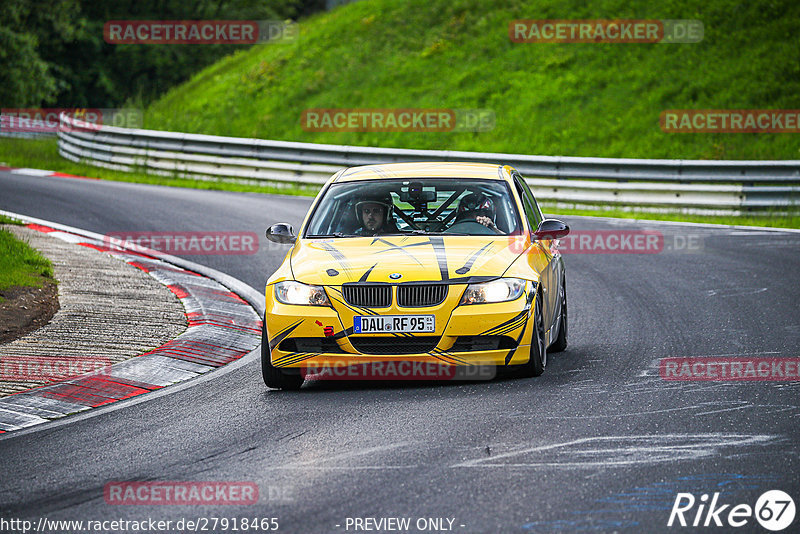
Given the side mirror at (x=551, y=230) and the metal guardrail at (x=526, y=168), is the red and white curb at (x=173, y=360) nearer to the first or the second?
the side mirror at (x=551, y=230)

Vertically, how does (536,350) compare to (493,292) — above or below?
below

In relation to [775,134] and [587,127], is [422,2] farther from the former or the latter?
[775,134]

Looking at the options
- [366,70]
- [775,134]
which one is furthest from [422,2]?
[775,134]

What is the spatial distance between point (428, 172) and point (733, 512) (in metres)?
4.97

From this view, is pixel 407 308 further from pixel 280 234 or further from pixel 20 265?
pixel 20 265

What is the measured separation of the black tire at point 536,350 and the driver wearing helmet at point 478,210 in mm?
999

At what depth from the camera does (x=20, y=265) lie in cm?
1245

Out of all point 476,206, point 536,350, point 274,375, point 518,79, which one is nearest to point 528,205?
point 476,206

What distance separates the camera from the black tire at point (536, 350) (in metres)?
8.20

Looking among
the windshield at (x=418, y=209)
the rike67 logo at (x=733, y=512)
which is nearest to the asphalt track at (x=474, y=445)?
the rike67 logo at (x=733, y=512)

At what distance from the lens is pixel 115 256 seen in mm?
14586

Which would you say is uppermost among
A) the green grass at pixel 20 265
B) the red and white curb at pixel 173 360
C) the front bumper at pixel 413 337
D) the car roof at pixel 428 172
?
the car roof at pixel 428 172

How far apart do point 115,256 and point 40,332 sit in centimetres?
472

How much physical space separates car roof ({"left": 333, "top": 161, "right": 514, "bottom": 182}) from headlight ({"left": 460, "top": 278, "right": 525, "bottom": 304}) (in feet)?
5.35
